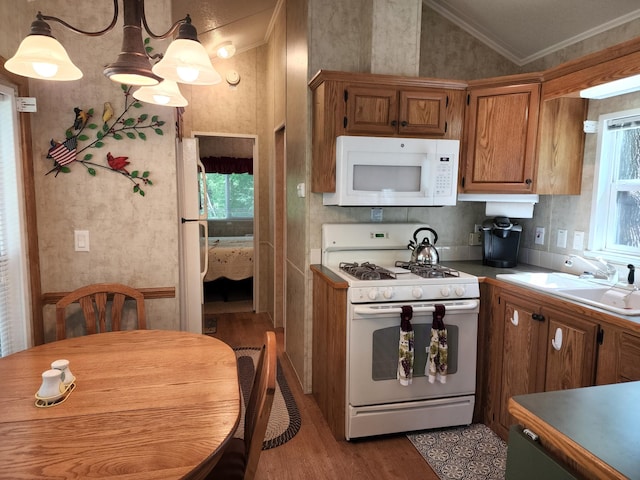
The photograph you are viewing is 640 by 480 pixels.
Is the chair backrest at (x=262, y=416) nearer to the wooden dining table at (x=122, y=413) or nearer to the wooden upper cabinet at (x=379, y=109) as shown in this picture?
the wooden dining table at (x=122, y=413)

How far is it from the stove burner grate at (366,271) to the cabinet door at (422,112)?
0.90 meters

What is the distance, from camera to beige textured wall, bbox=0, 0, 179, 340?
2168 mm

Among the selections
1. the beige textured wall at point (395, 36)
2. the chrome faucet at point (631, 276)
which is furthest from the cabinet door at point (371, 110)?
the chrome faucet at point (631, 276)

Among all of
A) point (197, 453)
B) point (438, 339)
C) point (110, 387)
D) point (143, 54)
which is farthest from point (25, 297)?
point (438, 339)

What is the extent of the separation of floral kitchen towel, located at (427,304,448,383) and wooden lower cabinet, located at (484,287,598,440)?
37 cm

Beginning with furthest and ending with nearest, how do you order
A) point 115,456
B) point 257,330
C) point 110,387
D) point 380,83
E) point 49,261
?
1. point 257,330
2. point 380,83
3. point 49,261
4. point 110,387
5. point 115,456

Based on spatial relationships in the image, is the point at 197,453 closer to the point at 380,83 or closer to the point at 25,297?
the point at 25,297

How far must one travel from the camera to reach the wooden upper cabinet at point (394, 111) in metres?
2.57

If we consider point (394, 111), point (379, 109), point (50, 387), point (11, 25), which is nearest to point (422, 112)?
point (394, 111)

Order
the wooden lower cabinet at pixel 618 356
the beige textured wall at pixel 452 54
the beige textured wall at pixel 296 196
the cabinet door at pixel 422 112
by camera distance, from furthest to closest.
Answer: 1. the beige textured wall at pixel 452 54
2. the beige textured wall at pixel 296 196
3. the cabinet door at pixel 422 112
4. the wooden lower cabinet at pixel 618 356

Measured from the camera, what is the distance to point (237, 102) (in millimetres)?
4719

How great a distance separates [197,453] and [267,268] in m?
3.95

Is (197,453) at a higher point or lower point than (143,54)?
lower

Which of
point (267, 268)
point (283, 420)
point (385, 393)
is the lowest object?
point (283, 420)
